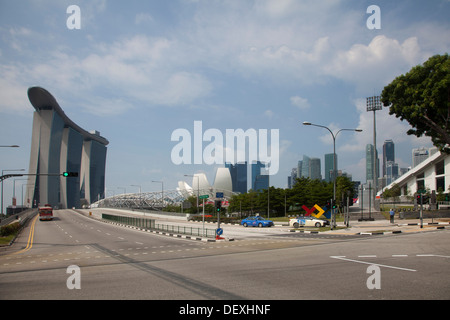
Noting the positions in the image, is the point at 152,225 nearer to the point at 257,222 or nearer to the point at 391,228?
the point at 257,222

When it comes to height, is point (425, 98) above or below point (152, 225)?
above

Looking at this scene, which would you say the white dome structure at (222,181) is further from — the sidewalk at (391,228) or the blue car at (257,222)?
the sidewalk at (391,228)

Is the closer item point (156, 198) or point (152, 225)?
point (152, 225)

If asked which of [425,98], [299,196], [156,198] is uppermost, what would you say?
[425,98]

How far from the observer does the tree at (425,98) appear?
1281 inches

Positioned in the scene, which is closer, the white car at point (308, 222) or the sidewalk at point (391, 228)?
the sidewalk at point (391, 228)

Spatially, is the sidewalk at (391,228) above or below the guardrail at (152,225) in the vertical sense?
above

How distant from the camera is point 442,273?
11.0 metres

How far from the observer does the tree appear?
32531mm

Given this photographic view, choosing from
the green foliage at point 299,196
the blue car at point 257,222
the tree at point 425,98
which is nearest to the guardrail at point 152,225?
the blue car at point 257,222

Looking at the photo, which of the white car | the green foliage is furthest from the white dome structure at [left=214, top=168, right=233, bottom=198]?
the white car

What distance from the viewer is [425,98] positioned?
33.7m

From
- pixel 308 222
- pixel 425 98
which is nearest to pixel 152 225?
pixel 308 222
